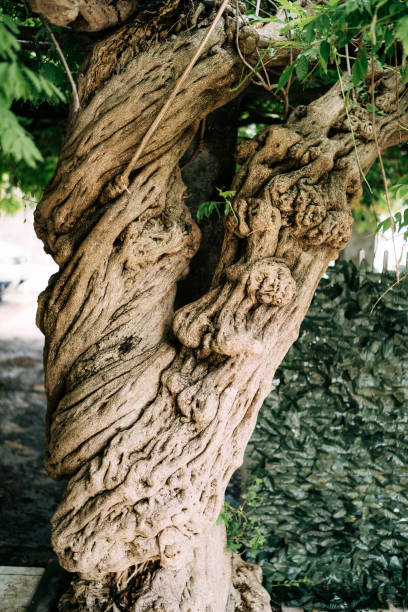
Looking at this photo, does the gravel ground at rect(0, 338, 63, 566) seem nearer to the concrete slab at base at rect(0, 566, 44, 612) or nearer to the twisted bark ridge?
the concrete slab at base at rect(0, 566, 44, 612)

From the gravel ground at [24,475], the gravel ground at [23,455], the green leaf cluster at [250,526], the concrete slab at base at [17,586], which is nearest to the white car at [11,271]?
the gravel ground at [23,455]

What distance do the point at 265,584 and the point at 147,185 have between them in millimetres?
3012

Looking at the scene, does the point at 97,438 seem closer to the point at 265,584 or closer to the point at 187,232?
the point at 187,232

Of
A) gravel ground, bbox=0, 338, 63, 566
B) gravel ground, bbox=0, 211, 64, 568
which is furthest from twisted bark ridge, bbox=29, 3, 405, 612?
gravel ground, bbox=0, 338, 63, 566

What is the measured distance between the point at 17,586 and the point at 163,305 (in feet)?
6.67

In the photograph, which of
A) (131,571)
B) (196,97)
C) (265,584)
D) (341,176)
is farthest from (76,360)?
(265,584)

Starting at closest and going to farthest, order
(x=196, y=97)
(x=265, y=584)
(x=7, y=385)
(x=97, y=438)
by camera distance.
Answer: (x=97, y=438) → (x=196, y=97) → (x=265, y=584) → (x=7, y=385)

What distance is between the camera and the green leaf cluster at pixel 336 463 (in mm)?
3619

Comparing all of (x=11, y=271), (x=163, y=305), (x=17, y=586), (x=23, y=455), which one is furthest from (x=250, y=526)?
(x=11, y=271)

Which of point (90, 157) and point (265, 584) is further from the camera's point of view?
point (265, 584)

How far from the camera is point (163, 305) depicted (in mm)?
2678

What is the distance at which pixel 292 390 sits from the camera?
12.1ft

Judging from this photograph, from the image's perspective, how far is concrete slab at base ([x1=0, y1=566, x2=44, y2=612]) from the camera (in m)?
2.91

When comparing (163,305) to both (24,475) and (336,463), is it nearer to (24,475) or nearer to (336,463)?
(336,463)
